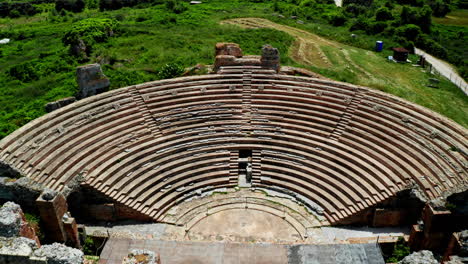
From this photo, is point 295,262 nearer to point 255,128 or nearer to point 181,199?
point 181,199

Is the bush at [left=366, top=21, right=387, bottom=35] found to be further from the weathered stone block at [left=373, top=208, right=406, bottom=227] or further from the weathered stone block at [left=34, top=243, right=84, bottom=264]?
the weathered stone block at [left=34, top=243, right=84, bottom=264]

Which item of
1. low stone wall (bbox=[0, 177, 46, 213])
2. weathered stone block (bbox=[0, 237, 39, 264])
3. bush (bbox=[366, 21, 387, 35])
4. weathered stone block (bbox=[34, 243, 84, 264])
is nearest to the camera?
weathered stone block (bbox=[0, 237, 39, 264])

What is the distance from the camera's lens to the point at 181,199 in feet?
75.2

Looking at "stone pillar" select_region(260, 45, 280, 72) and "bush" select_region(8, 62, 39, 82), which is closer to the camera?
"stone pillar" select_region(260, 45, 280, 72)

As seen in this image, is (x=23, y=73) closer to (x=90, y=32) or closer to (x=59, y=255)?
(x=90, y=32)

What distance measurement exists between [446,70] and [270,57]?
21.5 m

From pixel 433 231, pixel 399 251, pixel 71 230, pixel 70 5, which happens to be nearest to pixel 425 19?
pixel 433 231

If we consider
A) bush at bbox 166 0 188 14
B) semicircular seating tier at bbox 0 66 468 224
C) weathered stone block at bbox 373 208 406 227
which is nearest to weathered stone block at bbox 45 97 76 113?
semicircular seating tier at bbox 0 66 468 224

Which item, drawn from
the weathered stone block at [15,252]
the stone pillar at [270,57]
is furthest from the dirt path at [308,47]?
the weathered stone block at [15,252]

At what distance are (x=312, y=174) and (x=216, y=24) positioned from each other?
31184 mm

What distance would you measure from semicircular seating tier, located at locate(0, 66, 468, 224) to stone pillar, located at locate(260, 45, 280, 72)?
63 cm

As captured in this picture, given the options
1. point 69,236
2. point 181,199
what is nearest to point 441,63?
point 181,199

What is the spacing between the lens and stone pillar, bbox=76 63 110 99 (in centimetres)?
2605

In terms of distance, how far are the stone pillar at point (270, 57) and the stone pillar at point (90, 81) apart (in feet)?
37.3
